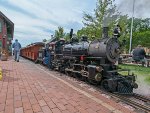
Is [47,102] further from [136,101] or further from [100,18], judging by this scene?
[100,18]

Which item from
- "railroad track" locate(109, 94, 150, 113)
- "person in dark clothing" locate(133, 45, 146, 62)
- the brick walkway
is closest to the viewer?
the brick walkway

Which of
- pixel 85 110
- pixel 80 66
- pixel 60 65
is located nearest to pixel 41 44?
pixel 60 65

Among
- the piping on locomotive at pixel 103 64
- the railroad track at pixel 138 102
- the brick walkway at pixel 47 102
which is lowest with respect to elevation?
the railroad track at pixel 138 102

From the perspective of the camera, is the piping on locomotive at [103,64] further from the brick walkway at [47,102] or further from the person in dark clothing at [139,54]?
the person in dark clothing at [139,54]

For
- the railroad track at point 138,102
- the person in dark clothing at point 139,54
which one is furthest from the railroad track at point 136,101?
the person in dark clothing at point 139,54

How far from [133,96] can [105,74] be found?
1551mm

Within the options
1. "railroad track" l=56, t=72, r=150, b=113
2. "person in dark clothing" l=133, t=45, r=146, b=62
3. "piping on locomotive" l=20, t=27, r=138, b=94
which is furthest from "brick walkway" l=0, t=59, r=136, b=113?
"person in dark clothing" l=133, t=45, r=146, b=62

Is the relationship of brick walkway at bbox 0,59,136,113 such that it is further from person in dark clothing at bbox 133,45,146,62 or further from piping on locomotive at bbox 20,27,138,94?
person in dark clothing at bbox 133,45,146,62

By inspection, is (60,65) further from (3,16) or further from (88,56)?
(3,16)

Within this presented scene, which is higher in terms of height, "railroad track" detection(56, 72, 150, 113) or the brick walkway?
the brick walkway

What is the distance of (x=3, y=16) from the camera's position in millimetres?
34500

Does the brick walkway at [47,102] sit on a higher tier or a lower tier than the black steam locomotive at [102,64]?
lower

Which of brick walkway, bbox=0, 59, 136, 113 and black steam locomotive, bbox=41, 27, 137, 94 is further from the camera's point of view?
black steam locomotive, bbox=41, 27, 137, 94

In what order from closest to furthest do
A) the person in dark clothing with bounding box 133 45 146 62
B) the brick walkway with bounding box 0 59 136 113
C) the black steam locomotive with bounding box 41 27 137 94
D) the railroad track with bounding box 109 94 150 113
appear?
the brick walkway with bounding box 0 59 136 113, the railroad track with bounding box 109 94 150 113, the black steam locomotive with bounding box 41 27 137 94, the person in dark clothing with bounding box 133 45 146 62
